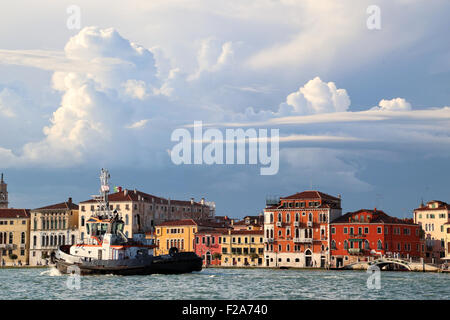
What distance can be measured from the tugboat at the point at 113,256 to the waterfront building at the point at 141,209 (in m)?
33.2

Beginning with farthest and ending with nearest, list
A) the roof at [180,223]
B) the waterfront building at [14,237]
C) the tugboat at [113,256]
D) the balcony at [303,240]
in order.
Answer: the waterfront building at [14,237]
the roof at [180,223]
the balcony at [303,240]
the tugboat at [113,256]

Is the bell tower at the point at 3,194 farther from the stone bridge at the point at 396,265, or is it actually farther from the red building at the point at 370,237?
the stone bridge at the point at 396,265

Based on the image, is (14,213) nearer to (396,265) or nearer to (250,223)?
(250,223)

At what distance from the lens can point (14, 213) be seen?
372 ft

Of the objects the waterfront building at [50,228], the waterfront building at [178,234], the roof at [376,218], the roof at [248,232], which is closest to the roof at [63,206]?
the waterfront building at [50,228]

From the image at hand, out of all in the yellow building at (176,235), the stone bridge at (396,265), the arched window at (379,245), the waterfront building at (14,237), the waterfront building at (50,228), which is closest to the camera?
the stone bridge at (396,265)

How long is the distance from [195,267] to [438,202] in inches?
1699

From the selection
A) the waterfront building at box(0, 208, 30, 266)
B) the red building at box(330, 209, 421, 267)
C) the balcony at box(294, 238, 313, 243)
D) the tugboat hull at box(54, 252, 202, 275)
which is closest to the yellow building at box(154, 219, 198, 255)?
the balcony at box(294, 238, 313, 243)

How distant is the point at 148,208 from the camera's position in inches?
4284

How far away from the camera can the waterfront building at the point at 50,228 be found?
10856 centimetres

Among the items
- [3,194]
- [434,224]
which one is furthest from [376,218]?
[3,194]

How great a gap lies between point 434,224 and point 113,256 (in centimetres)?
4968

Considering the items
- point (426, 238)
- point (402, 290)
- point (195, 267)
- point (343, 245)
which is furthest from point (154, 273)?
point (426, 238)
